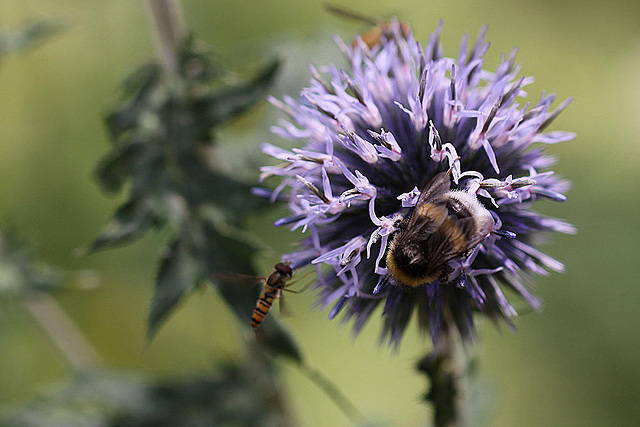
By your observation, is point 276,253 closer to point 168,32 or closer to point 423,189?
point 168,32

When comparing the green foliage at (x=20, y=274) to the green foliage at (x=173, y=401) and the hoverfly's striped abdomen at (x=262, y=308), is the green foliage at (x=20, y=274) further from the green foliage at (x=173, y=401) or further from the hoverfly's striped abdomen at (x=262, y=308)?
the hoverfly's striped abdomen at (x=262, y=308)

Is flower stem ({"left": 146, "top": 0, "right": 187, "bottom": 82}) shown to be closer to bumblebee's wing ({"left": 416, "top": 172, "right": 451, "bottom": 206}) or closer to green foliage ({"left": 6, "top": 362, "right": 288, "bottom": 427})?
bumblebee's wing ({"left": 416, "top": 172, "right": 451, "bottom": 206})

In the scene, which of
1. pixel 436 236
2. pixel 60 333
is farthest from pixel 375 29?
pixel 60 333

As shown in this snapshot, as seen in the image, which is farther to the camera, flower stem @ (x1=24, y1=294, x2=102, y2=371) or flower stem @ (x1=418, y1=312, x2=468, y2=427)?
flower stem @ (x1=24, y1=294, x2=102, y2=371)

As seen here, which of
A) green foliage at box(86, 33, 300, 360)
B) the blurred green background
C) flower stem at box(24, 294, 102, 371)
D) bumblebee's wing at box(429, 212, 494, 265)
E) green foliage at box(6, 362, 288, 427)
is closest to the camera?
bumblebee's wing at box(429, 212, 494, 265)

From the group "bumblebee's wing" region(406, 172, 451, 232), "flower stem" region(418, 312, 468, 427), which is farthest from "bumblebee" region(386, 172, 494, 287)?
"flower stem" region(418, 312, 468, 427)

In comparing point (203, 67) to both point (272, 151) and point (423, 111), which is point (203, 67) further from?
point (423, 111)
